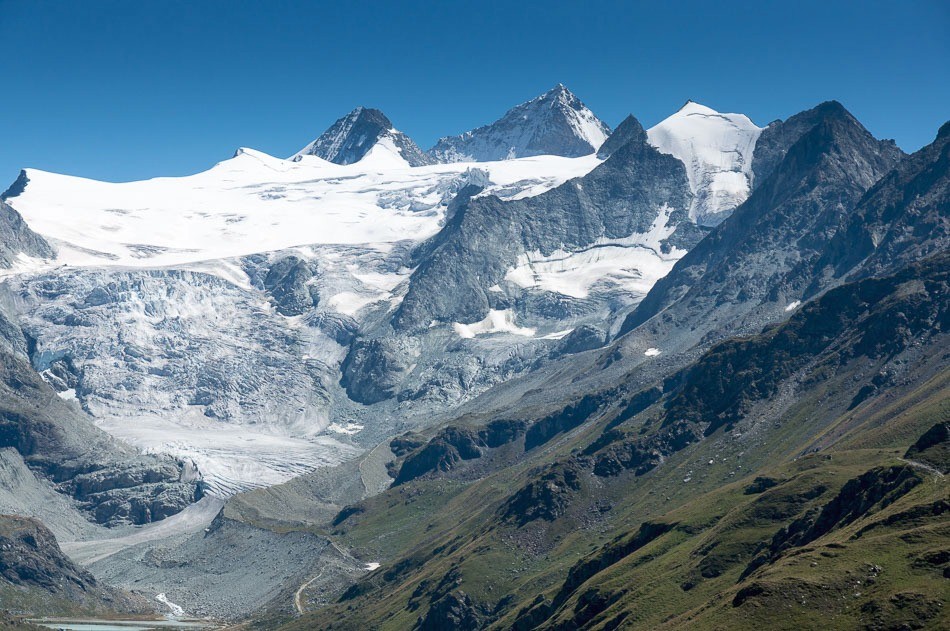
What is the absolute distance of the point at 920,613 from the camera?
187 m

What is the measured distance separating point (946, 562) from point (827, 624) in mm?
20824

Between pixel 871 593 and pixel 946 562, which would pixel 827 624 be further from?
pixel 946 562

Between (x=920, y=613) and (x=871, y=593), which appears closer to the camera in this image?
(x=920, y=613)

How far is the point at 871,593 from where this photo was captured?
652 ft

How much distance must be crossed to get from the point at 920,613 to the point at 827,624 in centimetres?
1466

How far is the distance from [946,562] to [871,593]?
40.2 feet

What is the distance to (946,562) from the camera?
199 meters

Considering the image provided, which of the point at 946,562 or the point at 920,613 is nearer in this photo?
the point at 920,613

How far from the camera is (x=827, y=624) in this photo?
196000mm

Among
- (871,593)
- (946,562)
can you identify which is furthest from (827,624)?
(946,562)

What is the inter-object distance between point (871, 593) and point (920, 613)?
12.7 metres
